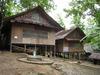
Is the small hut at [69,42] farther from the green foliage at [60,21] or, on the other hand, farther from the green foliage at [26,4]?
the green foliage at [60,21]

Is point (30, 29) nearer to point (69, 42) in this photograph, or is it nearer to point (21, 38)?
point (21, 38)

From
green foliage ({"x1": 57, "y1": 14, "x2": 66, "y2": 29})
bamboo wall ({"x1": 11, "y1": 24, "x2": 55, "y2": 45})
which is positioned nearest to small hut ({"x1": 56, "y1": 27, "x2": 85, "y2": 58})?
bamboo wall ({"x1": 11, "y1": 24, "x2": 55, "y2": 45})

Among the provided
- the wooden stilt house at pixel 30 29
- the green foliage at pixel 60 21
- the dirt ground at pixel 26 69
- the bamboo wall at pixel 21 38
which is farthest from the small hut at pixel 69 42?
the green foliage at pixel 60 21

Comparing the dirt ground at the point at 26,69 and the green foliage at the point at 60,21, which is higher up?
the green foliage at the point at 60,21

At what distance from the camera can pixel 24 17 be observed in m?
11.0

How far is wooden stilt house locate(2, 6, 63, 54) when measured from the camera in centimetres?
1058

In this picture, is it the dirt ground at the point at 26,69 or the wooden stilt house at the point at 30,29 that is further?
the wooden stilt house at the point at 30,29

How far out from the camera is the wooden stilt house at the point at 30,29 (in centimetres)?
1058

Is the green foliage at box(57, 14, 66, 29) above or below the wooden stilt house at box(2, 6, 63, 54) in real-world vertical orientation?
above

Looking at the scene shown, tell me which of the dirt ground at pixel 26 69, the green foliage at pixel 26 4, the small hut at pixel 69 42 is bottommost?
the dirt ground at pixel 26 69

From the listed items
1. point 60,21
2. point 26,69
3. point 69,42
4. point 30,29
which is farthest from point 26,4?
point 60,21

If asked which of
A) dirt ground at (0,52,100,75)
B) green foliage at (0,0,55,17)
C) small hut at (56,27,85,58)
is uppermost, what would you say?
green foliage at (0,0,55,17)

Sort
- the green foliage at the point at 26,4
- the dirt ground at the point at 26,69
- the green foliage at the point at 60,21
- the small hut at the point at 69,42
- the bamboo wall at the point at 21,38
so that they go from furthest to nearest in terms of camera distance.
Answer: the green foliage at the point at 60,21 < the small hut at the point at 69,42 < the green foliage at the point at 26,4 < the bamboo wall at the point at 21,38 < the dirt ground at the point at 26,69

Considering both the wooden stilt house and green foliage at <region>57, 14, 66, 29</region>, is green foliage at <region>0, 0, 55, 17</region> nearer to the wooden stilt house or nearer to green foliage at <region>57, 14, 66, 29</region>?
the wooden stilt house
